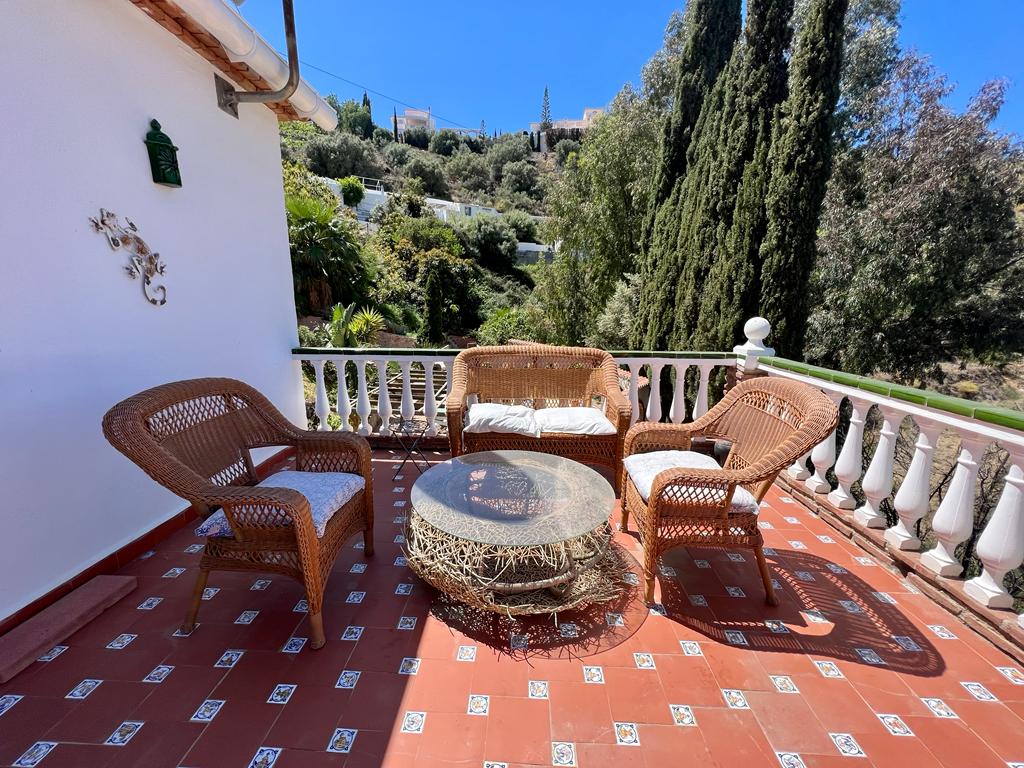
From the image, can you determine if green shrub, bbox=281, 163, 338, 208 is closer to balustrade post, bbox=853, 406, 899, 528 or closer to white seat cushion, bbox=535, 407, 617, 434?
white seat cushion, bbox=535, 407, 617, 434

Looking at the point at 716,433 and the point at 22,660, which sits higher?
the point at 716,433

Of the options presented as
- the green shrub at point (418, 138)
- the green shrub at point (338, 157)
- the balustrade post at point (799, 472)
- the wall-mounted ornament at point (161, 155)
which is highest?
the green shrub at point (418, 138)

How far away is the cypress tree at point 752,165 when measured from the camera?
479cm

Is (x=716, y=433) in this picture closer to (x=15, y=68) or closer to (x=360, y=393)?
(x=360, y=393)

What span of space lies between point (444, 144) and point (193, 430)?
4055 cm

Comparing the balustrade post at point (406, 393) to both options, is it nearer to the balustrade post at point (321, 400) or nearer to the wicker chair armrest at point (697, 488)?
the balustrade post at point (321, 400)

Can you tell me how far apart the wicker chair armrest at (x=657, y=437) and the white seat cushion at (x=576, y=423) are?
1.21 ft

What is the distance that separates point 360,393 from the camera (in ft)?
11.8

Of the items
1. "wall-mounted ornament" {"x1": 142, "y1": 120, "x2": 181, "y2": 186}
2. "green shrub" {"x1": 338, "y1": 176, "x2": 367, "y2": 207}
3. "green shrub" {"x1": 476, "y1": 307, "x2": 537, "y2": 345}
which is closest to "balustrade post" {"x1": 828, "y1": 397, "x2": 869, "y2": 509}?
"wall-mounted ornament" {"x1": 142, "y1": 120, "x2": 181, "y2": 186}

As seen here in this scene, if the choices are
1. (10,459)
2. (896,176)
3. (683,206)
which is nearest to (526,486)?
(10,459)

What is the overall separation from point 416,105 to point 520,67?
8577mm

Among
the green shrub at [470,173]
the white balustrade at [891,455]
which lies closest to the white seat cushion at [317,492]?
the white balustrade at [891,455]

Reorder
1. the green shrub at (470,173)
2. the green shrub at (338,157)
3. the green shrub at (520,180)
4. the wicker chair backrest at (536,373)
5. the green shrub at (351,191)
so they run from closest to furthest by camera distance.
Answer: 1. the wicker chair backrest at (536,373)
2. the green shrub at (351,191)
3. the green shrub at (338,157)
4. the green shrub at (520,180)
5. the green shrub at (470,173)

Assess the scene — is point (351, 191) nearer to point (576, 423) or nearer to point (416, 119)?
point (576, 423)
